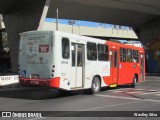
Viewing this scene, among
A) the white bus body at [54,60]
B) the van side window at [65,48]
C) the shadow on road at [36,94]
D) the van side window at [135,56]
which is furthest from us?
the van side window at [135,56]

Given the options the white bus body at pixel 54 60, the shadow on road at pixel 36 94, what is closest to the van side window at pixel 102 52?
the white bus body at pixel 54 60

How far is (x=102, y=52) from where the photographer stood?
20.5 metres

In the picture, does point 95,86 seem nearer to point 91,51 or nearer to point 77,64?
point 91,51

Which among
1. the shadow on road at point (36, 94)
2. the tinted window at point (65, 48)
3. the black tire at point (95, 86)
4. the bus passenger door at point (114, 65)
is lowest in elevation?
the shadow on road at point (36, 94)

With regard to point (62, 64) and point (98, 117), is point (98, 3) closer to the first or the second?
point (62, 64)

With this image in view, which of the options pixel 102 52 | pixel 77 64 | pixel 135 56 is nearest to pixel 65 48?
pixel 77 64

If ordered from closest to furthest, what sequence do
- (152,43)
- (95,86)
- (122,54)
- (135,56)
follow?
(95,86), (122,54), (135,56), (152,43)

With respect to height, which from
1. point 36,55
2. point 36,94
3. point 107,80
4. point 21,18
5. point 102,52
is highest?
point 21,18

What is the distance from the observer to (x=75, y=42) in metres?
18.1

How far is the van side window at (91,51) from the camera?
1907cm

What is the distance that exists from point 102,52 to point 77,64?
2710 mm

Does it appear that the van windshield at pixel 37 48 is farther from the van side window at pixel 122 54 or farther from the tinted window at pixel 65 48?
the van side window at pixel 122 54

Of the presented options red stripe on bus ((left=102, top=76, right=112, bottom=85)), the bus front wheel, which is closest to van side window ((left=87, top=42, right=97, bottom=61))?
the bus front wheel

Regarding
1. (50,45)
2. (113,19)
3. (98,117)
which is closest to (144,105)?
(98,117)
